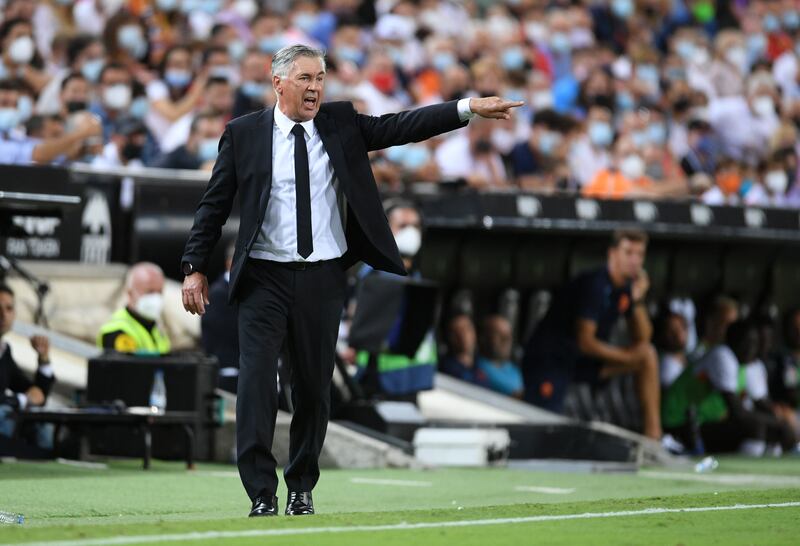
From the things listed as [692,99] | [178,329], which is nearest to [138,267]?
[178,329]

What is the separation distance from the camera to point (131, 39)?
1673cm

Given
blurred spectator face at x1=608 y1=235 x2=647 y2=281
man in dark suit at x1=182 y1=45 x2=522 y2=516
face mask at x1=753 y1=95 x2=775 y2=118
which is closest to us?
man in dark suit at x1=182 y1=45 x2=522 y2=516

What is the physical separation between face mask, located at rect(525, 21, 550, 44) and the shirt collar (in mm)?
15629

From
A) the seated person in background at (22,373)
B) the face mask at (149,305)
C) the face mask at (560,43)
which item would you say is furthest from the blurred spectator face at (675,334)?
the face mask at (560,43)

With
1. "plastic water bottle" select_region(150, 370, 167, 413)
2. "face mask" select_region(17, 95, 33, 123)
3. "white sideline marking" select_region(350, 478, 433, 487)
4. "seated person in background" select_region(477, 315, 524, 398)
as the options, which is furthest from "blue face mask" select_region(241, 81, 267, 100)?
"white sideline marking" select_region(350, 478, 433, 487)

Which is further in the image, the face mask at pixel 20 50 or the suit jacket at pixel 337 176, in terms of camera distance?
the face mask at pixel 20 50

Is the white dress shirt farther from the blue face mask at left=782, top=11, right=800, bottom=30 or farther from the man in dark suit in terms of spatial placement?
the blue face mask at left=782, top=11, right=800, bottom=30

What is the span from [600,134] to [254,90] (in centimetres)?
501

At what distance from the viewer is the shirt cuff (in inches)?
280

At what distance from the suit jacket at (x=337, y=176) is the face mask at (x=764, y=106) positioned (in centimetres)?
1644

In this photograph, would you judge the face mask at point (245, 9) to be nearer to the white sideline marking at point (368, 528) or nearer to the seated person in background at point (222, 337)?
the seated person in background at point (222, 337)

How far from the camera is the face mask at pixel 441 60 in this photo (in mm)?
19891

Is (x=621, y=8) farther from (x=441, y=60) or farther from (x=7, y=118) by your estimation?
(x=7, y=118)

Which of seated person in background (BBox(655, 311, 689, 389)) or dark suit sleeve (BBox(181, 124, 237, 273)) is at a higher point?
dark suit sleeve (BBox(181, 124, 237, 273))
